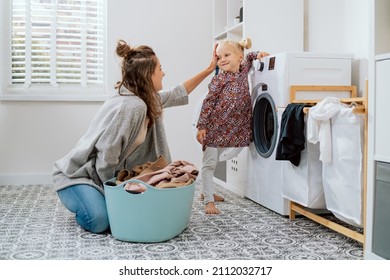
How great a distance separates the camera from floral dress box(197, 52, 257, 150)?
284cm

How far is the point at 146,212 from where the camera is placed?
77.1 inches

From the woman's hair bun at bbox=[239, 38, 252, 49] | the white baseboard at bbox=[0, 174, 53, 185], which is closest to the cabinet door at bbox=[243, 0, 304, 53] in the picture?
the woman's hair bun at bbox=[239, 38, 252, 49]

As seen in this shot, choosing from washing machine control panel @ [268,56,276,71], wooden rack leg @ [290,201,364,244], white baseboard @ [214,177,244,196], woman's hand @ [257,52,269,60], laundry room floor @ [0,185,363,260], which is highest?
woman's hand @ [257,52,269,60]

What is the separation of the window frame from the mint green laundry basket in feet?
6.49

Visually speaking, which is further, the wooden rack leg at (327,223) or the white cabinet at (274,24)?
the white cabinet at (274,24)

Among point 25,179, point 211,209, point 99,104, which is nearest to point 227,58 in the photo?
point 211,209

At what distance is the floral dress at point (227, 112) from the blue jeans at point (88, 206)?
2.77 feet

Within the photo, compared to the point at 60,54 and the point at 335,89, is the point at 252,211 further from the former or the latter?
the point at 60,54

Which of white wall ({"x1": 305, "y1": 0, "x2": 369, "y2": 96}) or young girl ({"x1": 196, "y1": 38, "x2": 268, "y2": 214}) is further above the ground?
white wall ({"x1": 305, "y1": 0, "x2": 369, "y2": 96})

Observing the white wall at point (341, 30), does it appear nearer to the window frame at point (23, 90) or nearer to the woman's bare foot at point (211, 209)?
the woman's bare foot at point (211, 209)

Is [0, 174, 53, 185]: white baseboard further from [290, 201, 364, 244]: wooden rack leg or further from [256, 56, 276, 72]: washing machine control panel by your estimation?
[290, 201, 364, 244]: wooden rack leg

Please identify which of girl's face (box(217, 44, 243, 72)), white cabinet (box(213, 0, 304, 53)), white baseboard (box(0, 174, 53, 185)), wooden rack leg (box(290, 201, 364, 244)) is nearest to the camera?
wooden rack leg (box(290, 201, 364, 244))

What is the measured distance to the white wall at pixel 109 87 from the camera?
3.79 metres

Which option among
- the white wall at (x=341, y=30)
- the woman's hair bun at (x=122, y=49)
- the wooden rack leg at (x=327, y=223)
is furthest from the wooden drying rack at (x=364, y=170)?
the woman's hair bun at (x=122, y=49)
